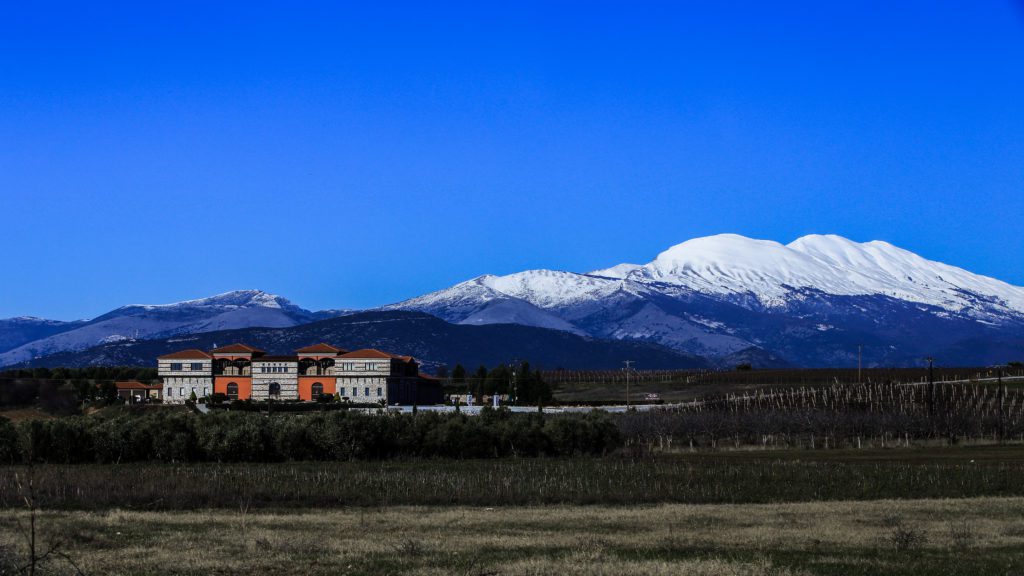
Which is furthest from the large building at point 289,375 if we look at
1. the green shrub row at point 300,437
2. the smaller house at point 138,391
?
the green shrub row at point 300,437

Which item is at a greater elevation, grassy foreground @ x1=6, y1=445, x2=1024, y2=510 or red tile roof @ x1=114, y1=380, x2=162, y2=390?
red tile roof @ x1=114, y1=380, x2=162, y2=390

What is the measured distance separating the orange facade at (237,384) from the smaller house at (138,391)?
28.3 feet

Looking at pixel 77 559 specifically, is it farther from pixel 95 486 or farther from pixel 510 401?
pixel 510 401

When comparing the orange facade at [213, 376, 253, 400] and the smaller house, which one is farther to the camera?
the smaller house

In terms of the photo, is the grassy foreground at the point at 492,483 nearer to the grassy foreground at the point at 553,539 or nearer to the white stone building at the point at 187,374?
the grassy foreground at the point at 553,539

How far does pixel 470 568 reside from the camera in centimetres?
2730

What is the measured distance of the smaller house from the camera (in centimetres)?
17825

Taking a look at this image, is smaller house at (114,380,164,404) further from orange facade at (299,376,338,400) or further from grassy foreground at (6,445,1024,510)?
grassy foreground at (6,445,1024,510)

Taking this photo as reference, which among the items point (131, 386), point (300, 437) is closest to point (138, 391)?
point (131, 386)

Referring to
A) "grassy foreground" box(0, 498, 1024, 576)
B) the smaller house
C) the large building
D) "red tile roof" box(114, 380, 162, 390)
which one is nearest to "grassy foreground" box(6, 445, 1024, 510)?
"grassy foreground" box(0, 498, 1024, 576)

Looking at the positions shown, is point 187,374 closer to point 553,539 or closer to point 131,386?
point 131,386

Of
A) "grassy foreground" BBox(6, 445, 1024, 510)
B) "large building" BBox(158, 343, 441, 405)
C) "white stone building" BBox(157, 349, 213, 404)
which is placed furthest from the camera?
"white stone building" BBox(157, 349, 213, 404)

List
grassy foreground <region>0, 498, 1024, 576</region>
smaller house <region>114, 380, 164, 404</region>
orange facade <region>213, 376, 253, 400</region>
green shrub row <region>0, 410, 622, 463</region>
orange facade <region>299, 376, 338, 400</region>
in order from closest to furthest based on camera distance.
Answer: grassy foreground <region>0, 498, 1024, 576</region>
green shrub row <region>0, 410, 622, 463</region>
orange facade <region>299, 376, 338, 400</region>
orange facade <region>213, 376, 253, 400</region>
smaller house <region>114, 380, 164, 404</region>

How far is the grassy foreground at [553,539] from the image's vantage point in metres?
28.2
